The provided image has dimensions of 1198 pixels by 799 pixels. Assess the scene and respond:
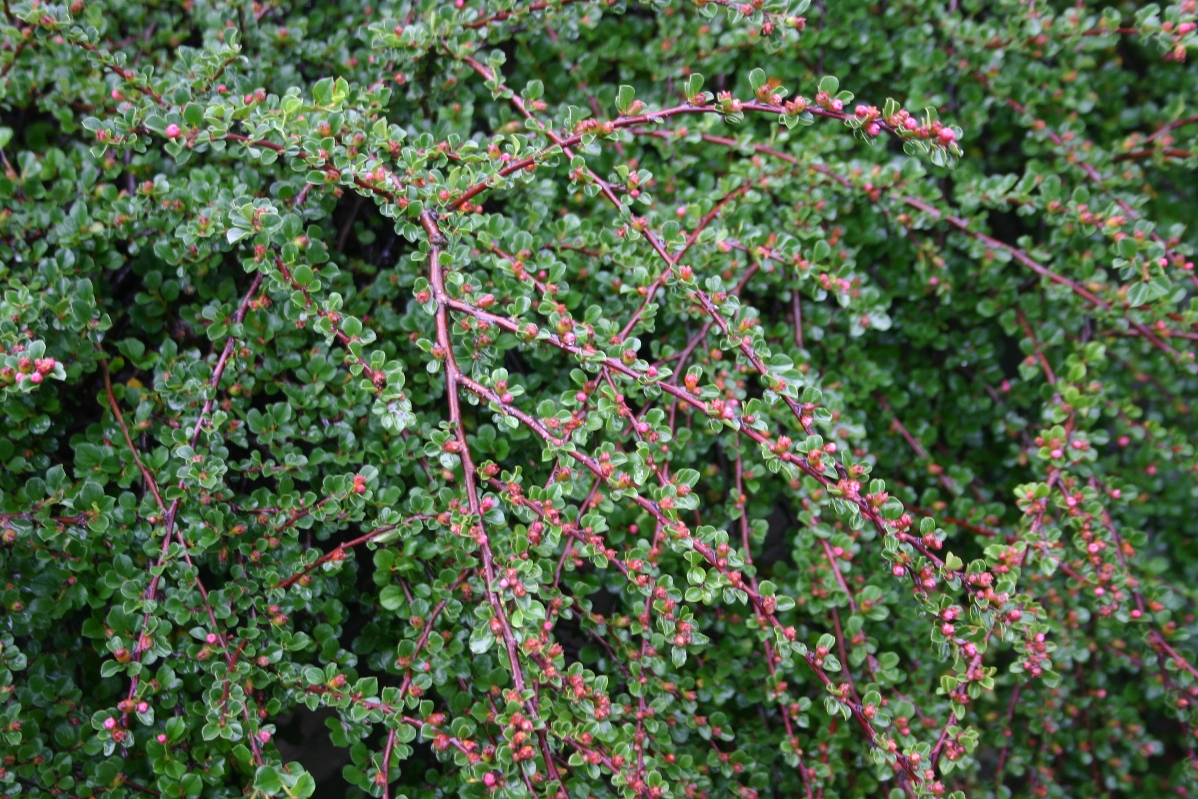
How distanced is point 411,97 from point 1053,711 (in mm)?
1720

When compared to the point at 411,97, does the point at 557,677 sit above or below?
below

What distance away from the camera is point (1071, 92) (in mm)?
1776

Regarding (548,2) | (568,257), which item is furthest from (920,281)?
(548,2)

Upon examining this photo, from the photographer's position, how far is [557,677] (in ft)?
3.88

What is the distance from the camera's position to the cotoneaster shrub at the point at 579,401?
1208 mm

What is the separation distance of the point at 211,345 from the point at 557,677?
825 mm

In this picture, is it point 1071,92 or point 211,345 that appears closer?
point 211,345

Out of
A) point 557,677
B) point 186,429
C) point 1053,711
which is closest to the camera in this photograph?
point 557,677

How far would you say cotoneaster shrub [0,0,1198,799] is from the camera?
1208 millimetres

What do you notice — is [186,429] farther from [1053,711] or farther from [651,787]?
[1053,711]

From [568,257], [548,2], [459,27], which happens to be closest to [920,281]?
[568,257]

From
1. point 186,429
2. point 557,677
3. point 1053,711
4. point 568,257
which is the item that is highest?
point 568,257

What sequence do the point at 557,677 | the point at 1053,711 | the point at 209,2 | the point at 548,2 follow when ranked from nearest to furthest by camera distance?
the point at 557,677 < the point at 548,2 < the point at 209,2 < the point at 1053,711

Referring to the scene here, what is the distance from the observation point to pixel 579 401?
4.22 ft
